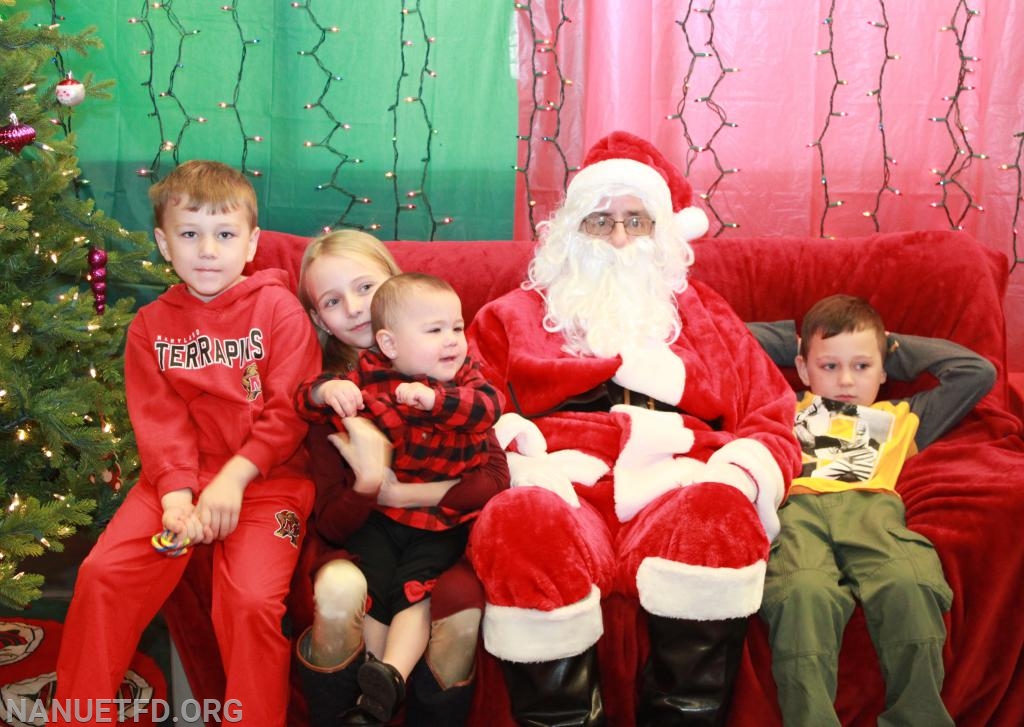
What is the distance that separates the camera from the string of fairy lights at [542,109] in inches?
125

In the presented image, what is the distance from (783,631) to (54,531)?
5.76 ft

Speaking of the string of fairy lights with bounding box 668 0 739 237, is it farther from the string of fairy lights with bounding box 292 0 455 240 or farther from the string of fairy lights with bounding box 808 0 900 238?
the string of fairy lights with bounding box 292 0 455 240

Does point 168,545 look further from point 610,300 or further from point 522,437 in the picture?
point 610,300

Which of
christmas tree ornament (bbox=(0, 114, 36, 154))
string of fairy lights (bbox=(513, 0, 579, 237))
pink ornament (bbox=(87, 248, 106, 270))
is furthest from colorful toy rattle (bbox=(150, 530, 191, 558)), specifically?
string of fairy lights (bbox=(513, 0, 579, 237))

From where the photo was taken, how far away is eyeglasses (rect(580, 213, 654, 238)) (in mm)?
2598

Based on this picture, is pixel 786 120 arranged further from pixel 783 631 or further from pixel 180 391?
pixel 180 391

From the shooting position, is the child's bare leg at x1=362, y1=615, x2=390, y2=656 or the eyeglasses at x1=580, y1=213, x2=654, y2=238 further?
the eyeglasses at x1=580, y1=213, x2=654, y2=238

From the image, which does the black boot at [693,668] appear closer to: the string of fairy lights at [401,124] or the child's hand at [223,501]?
the child's hand at [223,501]

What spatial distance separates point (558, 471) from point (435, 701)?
0.60m

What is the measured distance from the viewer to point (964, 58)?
3.12 metres

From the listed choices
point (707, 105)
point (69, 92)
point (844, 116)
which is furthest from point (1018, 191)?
point (69, 92)

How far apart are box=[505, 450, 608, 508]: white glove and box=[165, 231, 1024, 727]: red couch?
0.94 ft

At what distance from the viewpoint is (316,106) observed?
3.21 meters

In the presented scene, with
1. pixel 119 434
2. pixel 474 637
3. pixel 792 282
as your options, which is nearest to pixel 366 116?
pixel 119 434
